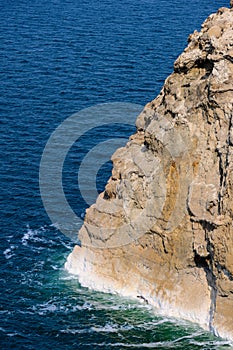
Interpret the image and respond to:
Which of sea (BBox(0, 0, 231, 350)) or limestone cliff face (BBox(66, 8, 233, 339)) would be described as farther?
sea (BBox(0, 0, 231, 350))

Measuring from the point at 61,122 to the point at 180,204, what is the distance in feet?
152

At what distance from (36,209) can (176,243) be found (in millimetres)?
25552

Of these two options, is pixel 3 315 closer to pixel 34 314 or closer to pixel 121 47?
pixel 34 314

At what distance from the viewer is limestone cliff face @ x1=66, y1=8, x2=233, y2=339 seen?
8100 centimetres

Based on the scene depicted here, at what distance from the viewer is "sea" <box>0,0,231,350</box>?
84.3m

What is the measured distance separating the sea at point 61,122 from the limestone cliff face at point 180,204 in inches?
94.2

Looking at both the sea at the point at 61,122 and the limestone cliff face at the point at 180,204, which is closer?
the limestone cliff face at the point at 180,204

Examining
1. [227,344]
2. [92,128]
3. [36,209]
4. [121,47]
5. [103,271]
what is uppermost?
[121,47]

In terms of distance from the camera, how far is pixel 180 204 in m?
86.1

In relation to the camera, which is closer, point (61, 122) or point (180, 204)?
point (180, 204)

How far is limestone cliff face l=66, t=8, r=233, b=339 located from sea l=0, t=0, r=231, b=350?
2.39 metres

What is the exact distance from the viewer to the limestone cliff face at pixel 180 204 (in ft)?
266

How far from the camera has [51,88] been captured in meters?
141

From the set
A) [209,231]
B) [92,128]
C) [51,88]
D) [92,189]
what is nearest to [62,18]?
[51,88]
